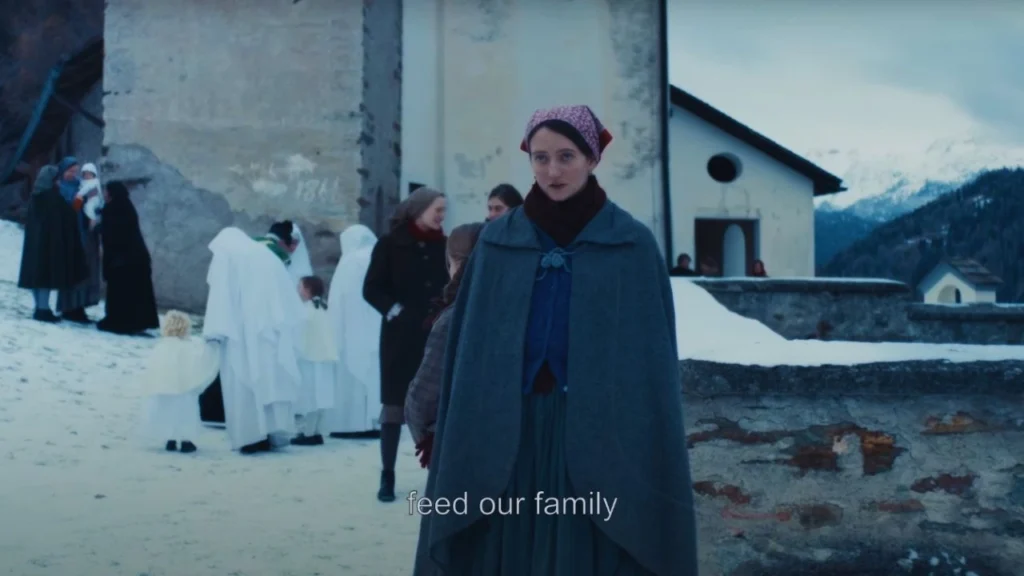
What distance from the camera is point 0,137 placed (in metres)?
18.8

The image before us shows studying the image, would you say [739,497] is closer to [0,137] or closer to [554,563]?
[554,563]

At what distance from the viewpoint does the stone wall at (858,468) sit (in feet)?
12.6

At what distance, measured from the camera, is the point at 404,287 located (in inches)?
216

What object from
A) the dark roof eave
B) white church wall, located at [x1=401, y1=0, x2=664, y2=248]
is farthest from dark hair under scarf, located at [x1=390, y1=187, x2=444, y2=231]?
the dark roof eave

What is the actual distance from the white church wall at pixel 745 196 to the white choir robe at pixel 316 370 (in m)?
11.0

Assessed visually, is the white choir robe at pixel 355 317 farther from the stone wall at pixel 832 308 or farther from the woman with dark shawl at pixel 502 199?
the woman with dark shawl at pixel 502 199

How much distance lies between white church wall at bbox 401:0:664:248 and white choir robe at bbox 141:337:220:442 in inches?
315

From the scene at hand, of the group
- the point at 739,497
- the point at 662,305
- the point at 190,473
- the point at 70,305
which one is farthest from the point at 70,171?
the point at 662,305

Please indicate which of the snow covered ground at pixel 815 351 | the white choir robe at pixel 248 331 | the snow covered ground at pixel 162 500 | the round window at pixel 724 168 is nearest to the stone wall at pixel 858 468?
the snow covered ground at pixel 815 351

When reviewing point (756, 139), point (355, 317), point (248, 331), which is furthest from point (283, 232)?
point (756, 139)

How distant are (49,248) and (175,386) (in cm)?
534

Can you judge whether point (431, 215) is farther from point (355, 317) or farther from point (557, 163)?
point (557, 163)

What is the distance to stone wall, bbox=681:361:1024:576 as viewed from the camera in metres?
3.83

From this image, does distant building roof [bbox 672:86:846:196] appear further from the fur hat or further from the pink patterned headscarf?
the pink patterned headscarf
